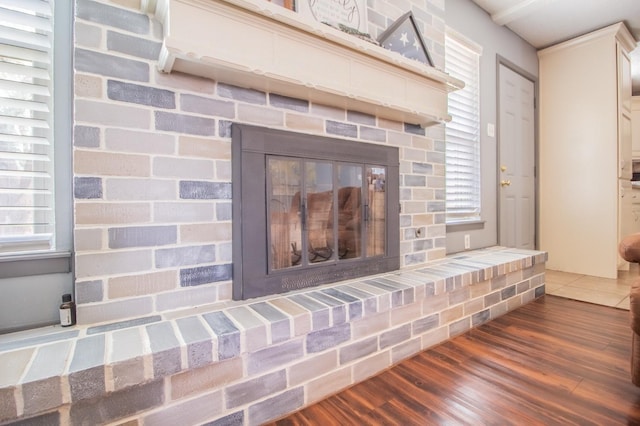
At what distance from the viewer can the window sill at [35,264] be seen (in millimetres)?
972

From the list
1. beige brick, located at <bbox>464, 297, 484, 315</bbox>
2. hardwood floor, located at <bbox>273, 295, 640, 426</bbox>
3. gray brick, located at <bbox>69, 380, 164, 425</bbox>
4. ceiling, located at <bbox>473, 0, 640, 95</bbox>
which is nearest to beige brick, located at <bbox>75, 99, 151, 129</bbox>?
gray brick, located at <bbox>69, 380, 164, 425</bbox>

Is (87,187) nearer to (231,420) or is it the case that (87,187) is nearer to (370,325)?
(231,420)

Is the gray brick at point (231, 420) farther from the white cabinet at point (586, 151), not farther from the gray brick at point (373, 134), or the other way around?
the white cabinet at point (586, 151)

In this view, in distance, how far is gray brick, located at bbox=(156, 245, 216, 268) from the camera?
111cm

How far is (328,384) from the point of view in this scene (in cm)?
122

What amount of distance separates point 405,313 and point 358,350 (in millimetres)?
315

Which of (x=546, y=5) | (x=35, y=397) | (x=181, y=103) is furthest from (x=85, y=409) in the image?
(x=546, y=5)

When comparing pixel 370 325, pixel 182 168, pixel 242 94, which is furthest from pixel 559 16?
pixel 182 168

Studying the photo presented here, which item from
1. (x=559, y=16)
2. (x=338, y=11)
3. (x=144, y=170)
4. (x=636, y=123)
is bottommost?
(x=144, y=170)

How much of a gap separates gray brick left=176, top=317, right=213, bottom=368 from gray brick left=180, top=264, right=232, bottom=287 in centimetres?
22

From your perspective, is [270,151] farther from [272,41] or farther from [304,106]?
[272,41]

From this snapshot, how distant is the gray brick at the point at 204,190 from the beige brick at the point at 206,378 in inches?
23.0

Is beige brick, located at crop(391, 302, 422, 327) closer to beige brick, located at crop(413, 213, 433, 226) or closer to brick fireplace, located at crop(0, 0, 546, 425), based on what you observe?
brick fireplace, located at crop(0, 0, 546, 425)

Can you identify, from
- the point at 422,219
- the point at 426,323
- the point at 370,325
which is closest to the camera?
the point at 370,325
